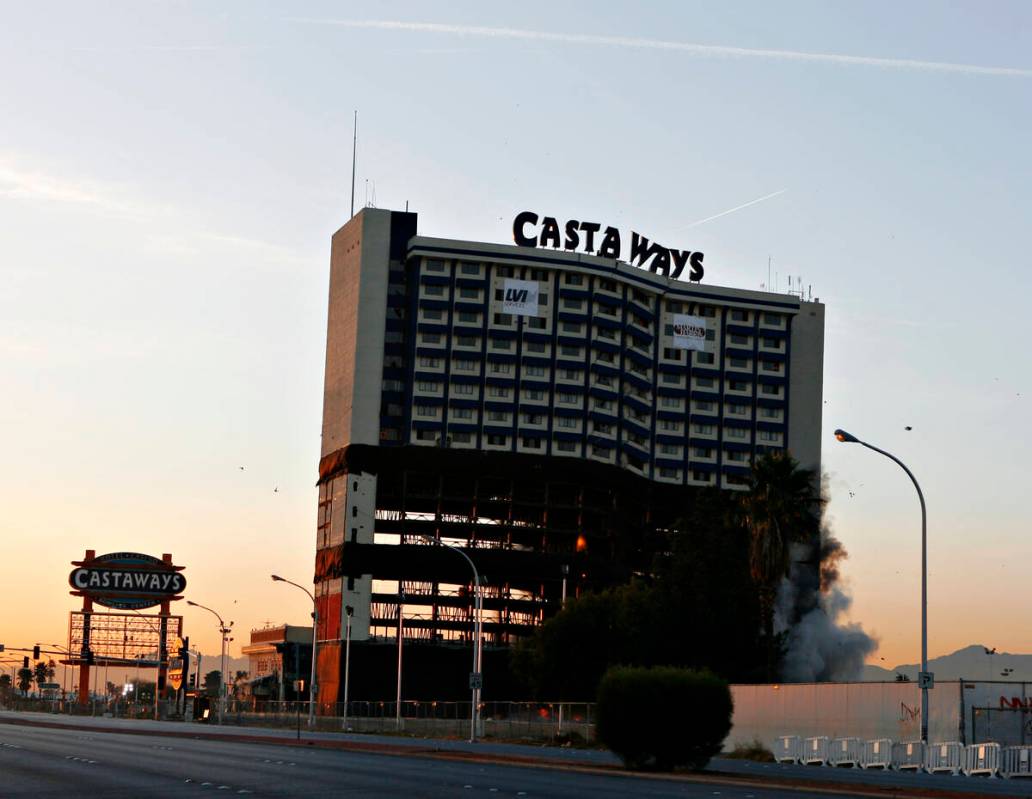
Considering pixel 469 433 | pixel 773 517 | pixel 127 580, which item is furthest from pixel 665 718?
pixel 127 580

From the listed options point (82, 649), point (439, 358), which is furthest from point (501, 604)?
point (82, 649)

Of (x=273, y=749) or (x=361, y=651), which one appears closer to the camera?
(x=273, y=749)

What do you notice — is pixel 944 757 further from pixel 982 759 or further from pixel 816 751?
pixel 816 751

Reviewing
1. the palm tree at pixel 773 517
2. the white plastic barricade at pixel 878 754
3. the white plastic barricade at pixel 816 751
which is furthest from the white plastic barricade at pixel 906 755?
the palm tree at pixel 773 517

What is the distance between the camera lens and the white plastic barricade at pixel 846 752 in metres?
62.0

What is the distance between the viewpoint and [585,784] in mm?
39812

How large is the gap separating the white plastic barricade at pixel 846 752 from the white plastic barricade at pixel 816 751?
8.4 inches

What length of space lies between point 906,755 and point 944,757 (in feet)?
9.70

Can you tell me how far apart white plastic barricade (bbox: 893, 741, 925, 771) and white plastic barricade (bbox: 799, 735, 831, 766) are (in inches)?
171

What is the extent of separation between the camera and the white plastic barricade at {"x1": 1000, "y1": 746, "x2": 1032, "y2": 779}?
52.5 m

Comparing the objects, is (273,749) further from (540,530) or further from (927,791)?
(540,530)

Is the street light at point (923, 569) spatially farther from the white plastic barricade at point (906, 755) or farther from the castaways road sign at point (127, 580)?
the castaways road sign at point (127, 580)

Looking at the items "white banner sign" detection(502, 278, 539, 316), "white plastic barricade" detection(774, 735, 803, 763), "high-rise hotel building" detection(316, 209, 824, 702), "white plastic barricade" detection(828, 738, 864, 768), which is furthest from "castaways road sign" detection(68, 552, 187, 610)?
"white plastic barricade" detection(828, 738, 864, 768)

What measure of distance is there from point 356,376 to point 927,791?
482 feet
